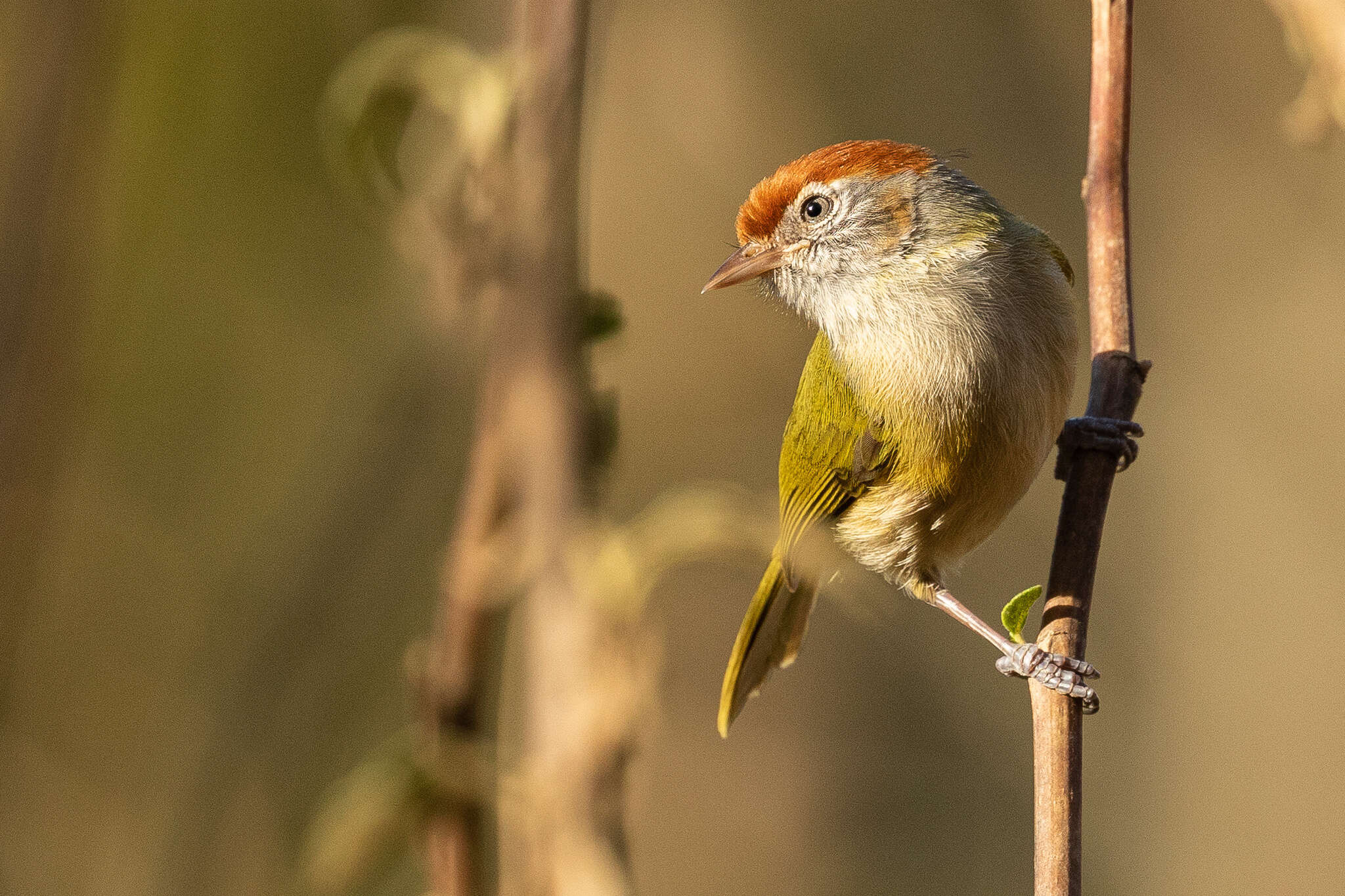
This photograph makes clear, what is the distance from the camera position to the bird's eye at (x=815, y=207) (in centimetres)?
339

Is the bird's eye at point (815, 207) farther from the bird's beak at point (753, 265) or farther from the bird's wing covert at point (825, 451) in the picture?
the bird's wing covert at point (825, 451)

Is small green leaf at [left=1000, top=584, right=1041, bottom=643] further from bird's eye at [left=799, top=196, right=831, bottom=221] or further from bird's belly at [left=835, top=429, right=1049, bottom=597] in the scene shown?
bird's eye at [left=799, top=196, right=831, bottom=221]

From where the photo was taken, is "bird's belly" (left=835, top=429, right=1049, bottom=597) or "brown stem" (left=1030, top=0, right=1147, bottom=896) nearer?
"brown stem" (left=1030, top=0, right=1147, bottom=896)

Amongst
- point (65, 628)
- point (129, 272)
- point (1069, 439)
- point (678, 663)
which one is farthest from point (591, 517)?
point (678, 663)

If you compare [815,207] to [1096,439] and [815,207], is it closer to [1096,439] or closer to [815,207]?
[815,207]

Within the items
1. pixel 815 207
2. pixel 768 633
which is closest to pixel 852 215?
pixel 815 207

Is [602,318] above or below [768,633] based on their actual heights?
above

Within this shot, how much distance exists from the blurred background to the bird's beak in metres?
0.88

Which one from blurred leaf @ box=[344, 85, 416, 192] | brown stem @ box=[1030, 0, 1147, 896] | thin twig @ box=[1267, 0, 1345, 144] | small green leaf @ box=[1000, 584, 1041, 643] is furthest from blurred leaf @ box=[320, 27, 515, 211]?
thin twig @ box=[1267, 0, 1345, 144]

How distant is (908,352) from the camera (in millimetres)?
3135

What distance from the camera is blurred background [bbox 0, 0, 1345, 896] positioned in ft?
13.9

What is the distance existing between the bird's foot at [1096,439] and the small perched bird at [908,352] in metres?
0.06

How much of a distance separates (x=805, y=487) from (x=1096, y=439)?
0.92 metres

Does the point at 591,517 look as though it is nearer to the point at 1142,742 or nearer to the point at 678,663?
the point at 678,663
